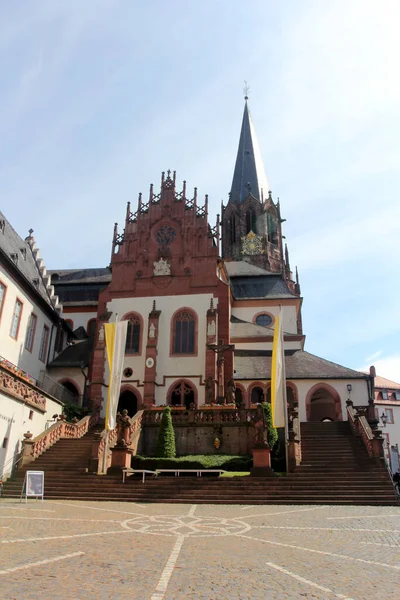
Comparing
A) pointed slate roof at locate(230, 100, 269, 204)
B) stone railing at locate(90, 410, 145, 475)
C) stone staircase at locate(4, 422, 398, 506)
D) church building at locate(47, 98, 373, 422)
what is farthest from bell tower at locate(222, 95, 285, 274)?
stone staircase at locate(4, 422, 398, 506)

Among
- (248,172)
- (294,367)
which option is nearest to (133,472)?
(294,367)

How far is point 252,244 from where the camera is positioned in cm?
6850

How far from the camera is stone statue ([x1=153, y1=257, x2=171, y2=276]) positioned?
124 feet

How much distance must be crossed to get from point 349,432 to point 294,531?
660 inches

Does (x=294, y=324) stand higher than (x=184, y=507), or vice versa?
(x=294, y=324)

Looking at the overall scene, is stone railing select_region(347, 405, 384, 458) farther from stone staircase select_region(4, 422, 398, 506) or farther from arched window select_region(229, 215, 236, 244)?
arched window select_region(229, 215, 236, 244)

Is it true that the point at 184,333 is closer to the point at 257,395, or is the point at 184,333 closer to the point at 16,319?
the point at 257,395

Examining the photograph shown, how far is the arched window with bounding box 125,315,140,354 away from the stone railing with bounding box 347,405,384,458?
1580 centimetres

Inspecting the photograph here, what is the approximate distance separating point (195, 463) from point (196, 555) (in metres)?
14.4

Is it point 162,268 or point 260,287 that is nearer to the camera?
point 162,268

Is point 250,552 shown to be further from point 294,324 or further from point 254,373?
point 294,324

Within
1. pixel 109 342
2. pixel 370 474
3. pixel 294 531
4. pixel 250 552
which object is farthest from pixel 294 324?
pixel 250 552

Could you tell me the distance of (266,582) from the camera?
252 inches

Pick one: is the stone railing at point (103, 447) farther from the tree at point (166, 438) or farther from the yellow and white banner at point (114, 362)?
the tree at point (166, 438)
